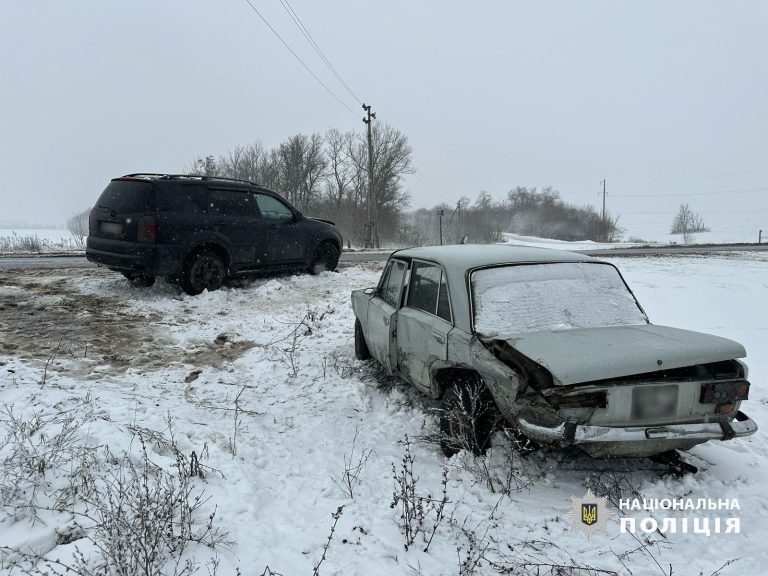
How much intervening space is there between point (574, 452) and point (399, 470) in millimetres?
1286

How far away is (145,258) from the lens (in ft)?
24.5

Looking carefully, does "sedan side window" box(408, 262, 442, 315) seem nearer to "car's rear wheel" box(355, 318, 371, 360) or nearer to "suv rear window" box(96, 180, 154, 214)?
"car's rear wheel" box(355, 318, 371, 360)

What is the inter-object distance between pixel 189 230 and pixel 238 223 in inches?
37.6

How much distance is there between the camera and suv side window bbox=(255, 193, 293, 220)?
9.16m

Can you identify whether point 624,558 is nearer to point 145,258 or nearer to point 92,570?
point 92,570

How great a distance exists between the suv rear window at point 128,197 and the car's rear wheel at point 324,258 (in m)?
3.49

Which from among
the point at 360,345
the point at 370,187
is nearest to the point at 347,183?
the point at 370,187

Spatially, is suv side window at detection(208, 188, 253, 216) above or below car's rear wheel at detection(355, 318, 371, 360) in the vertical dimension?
above

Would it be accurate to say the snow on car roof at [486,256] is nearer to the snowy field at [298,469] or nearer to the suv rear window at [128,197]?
the snowy field at [298,469]

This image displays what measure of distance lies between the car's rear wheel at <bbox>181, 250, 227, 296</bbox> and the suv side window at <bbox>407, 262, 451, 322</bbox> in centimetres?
477

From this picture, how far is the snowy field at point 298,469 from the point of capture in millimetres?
2502

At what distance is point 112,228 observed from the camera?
7.68 m

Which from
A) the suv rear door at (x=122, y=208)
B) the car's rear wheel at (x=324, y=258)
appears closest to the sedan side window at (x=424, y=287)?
the suv rear door at (x=122, y=208)

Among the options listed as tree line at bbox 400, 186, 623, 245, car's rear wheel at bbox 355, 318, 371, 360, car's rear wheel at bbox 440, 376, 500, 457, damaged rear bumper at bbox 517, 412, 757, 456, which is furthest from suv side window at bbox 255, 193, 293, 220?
tree line at bbox 400, 186, 623, 245
